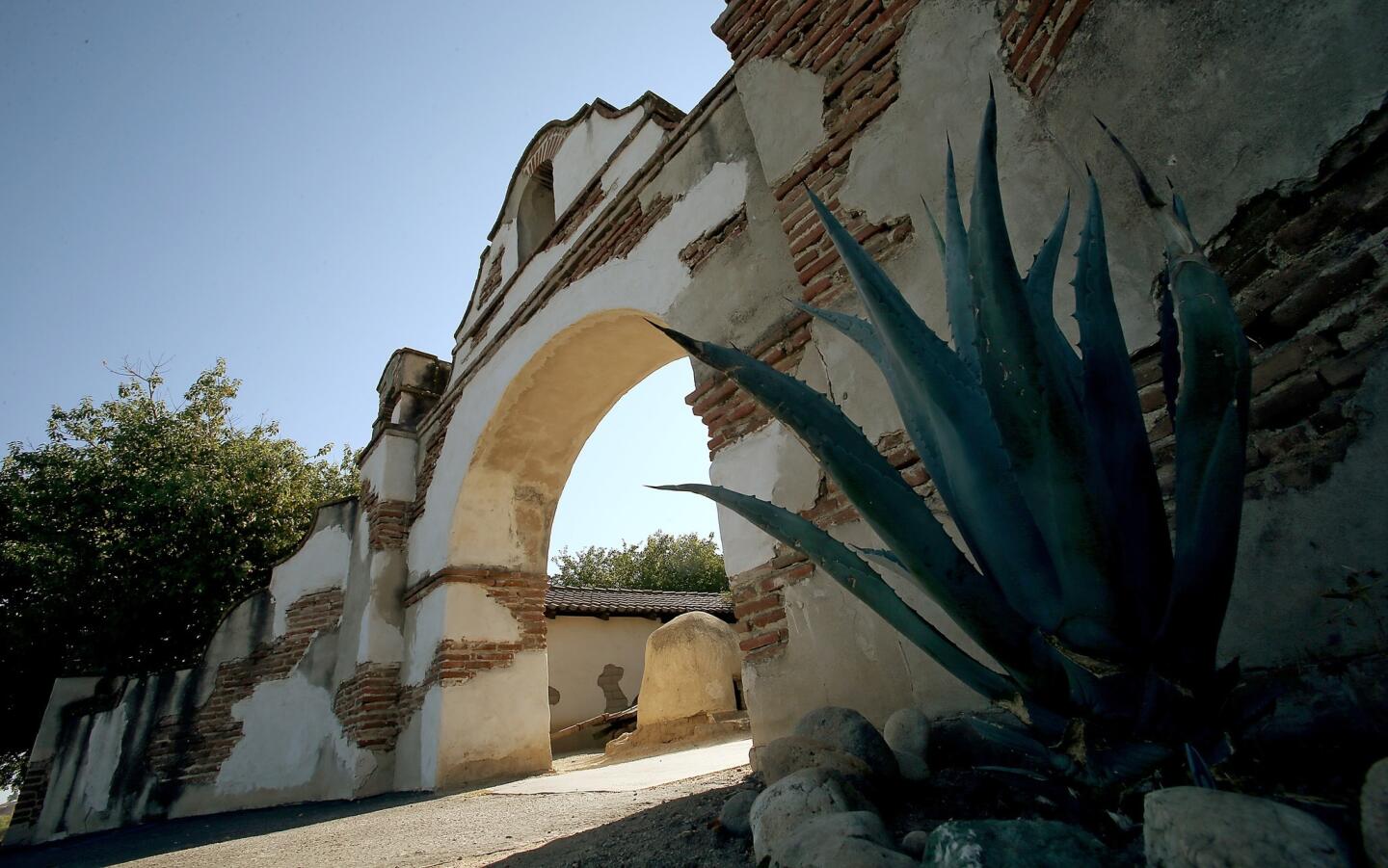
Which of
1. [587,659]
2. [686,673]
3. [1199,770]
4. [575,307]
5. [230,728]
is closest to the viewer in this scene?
[1199,770]

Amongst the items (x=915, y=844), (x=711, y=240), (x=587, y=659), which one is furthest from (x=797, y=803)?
(x=587, y=659)

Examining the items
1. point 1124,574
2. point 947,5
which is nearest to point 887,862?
point 1124,574

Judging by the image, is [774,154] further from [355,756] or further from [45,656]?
[45,656]

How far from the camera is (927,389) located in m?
0.99

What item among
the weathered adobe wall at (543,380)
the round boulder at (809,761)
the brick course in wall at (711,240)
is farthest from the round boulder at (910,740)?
the brick course in wall at (711,240)

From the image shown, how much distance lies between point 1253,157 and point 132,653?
45.1 feet

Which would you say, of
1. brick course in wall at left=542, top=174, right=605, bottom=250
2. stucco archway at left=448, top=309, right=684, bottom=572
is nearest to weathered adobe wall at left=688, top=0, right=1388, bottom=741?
brick course in wall at left=542, top=174, right=605, bottom=250

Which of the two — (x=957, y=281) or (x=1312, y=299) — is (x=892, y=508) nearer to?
(x=957, y=281)

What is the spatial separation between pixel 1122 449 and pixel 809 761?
115 cm

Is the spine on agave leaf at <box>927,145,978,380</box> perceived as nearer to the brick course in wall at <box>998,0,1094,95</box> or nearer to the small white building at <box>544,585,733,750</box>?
the brick course in wall at <box>998,0,1094,95</box>

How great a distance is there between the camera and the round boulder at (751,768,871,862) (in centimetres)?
131

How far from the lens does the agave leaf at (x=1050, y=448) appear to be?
82 centimetres

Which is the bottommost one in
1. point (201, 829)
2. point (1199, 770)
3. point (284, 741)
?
point (1199, 770)

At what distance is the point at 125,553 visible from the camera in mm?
9938
